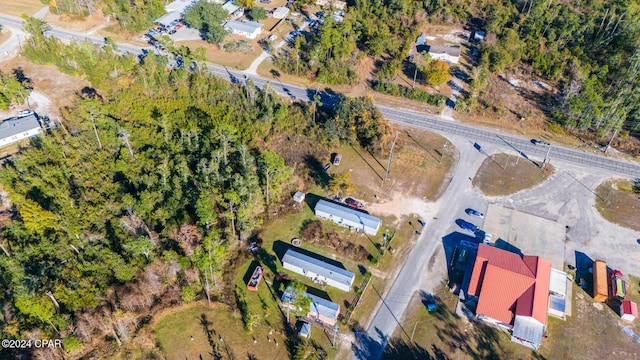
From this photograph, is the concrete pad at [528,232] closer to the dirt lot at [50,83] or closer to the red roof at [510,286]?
the red roof at [510,286]

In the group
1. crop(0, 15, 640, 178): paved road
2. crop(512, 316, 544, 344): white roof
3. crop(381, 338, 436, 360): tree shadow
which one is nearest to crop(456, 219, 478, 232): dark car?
crop(512, 316, 544, 344): white roof

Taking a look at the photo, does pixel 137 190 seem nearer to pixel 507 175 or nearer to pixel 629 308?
pixel 507 175

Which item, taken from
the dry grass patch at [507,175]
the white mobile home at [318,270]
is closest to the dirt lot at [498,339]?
the white mobile home at [318,270]

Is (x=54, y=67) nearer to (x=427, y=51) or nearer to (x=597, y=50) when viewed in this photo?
(x=427, y=51)

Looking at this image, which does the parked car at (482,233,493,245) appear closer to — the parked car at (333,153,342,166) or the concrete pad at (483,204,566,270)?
the concrete pad at (483,204,566,270)

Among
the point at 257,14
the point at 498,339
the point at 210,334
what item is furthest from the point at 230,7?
the point at 498,339

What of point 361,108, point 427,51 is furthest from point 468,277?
point 427,51
